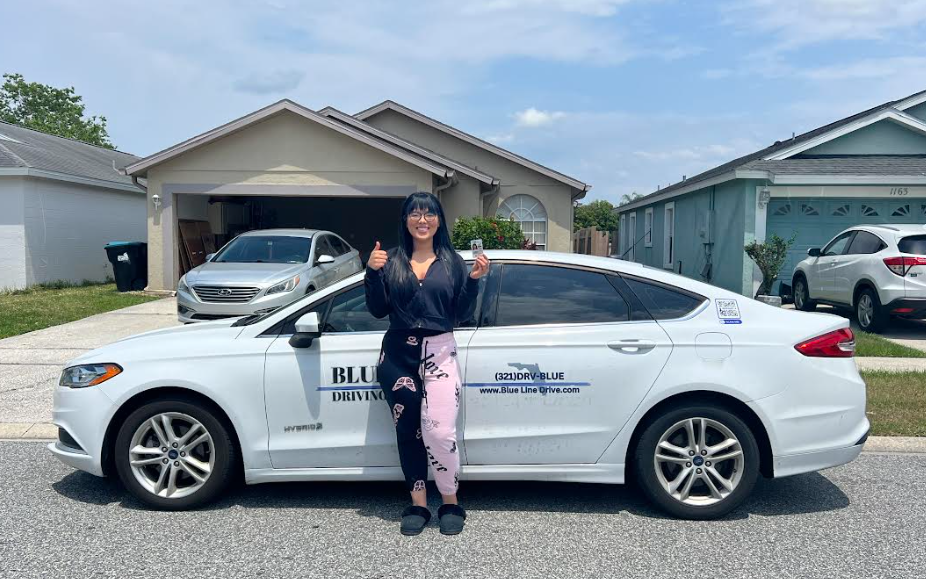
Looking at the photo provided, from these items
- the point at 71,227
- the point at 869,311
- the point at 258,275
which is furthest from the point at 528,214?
the point at 71,227

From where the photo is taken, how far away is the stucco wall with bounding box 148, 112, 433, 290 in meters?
16.1

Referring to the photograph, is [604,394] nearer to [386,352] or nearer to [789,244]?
[386,352]

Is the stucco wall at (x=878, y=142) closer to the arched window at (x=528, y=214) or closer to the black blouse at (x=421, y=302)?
the arched window at (x=528, y=214)

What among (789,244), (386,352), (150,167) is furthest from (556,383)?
(150,167)

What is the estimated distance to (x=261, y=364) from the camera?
4.29 m

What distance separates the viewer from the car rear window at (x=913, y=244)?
34.9 ft

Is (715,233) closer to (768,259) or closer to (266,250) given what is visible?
(768,259)

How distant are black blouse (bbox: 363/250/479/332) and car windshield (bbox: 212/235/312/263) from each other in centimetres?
843

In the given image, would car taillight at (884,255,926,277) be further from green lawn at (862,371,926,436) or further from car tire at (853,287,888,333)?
green lawn at (862,371,926,436)

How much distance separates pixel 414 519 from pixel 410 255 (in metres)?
1.44

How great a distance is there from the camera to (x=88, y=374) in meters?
4.41

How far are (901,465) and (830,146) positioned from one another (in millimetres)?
12350

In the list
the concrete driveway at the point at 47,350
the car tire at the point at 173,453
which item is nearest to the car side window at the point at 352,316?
the car tire at the point at 173,453

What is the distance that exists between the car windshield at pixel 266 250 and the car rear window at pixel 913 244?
894 centimetres
